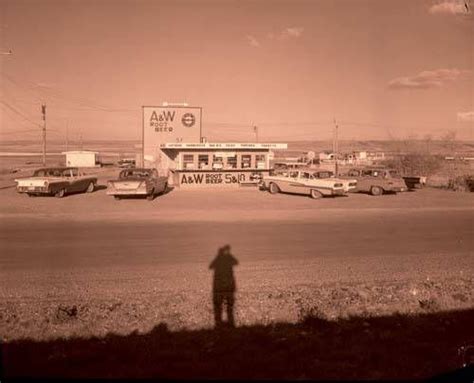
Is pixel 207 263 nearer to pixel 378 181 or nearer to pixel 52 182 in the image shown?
pixel 52 182

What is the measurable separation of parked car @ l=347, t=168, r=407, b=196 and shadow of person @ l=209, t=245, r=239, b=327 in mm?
18689

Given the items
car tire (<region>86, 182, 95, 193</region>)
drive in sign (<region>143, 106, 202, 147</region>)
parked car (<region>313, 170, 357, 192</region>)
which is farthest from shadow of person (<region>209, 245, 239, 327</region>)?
drive in sign (<region>143, 106, 202, 147</region>)

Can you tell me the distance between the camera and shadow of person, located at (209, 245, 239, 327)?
736 centimetres

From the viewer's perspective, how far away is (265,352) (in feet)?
18.5

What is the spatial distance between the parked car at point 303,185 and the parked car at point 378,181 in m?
2.26

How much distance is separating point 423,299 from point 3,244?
10.0 m

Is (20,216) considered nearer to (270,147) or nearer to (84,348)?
(84,348)

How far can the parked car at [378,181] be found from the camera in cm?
2878

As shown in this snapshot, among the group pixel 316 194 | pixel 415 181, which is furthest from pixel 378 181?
pixel 415 181

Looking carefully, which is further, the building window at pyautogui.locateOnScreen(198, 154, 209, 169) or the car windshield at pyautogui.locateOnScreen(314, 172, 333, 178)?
the building window at pyautogui.locateOnScreen(198, 154, 209, 169)

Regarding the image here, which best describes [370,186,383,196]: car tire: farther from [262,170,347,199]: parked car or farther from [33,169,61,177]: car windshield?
[33,169,61,177]: car windshield

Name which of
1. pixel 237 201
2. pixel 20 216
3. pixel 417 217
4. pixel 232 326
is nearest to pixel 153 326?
pixel 232 326

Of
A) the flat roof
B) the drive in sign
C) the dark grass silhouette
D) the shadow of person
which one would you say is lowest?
the shadow of person

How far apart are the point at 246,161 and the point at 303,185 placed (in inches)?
366
